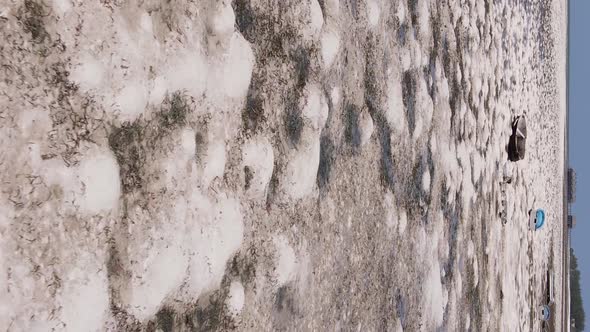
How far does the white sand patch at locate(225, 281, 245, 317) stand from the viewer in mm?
831

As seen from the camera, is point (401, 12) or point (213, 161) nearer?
point (213, 161)

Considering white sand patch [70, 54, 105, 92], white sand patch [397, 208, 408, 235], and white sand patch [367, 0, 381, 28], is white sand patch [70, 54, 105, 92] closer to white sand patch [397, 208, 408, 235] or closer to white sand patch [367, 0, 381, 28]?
white sand patch [367, 0, 381, 28]

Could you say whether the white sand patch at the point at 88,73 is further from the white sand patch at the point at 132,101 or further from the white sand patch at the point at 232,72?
the white sand patch at the point at 232,72

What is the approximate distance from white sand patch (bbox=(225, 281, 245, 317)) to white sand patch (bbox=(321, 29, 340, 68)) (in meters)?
0.40

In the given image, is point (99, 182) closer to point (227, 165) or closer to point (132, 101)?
point (132, 101)

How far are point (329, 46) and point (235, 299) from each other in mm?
454

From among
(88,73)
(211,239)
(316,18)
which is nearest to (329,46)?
(316,18)

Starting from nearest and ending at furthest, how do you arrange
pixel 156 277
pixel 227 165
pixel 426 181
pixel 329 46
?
1. pixel 156 277
2. pixel 227 165
3. pixel 329 46
4. pixel 426 181

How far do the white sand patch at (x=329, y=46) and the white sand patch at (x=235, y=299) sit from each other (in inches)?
15.8

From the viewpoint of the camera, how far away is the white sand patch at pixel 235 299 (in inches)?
32.7

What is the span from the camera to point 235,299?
2.75 ft

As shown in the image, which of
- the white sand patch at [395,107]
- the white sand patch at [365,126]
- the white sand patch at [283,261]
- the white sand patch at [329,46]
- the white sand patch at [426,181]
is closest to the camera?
the white sand patch at [283,261]

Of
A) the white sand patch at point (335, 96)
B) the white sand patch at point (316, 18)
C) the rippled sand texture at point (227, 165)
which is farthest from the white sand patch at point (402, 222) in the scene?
the white sand patch at point (316, 18)

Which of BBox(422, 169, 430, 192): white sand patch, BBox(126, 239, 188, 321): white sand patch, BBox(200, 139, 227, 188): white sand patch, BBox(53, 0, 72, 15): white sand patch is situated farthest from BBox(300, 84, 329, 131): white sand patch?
BBox(422, 169, 430, 192): white sand patch
